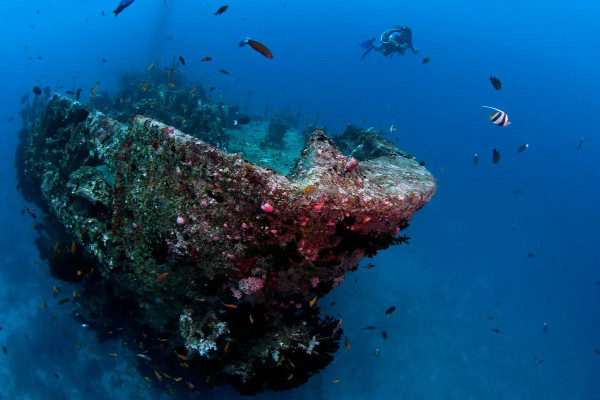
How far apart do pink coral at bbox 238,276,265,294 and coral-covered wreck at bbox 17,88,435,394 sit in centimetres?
1

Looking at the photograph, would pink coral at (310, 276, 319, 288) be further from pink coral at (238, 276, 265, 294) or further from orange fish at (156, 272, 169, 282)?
orange fish at (156, 272, 169, 282)

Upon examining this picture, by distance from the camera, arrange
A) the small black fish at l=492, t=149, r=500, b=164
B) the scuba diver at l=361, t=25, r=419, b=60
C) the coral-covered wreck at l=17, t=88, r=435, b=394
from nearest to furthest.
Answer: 1. the coral-covered wreck at l=17, t=88, r=435, b=394
2. the small black fish at l=492, t=149, r=500, b=164
3. the scuba diver at l=361, t=25, r=419, b=60

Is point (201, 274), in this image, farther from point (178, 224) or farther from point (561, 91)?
point (561, 91)

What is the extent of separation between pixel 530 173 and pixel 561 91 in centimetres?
7652

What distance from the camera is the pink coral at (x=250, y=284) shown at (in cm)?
376

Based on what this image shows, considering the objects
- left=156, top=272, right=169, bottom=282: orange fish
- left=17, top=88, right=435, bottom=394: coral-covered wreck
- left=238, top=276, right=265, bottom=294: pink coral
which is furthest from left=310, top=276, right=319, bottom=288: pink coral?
left=156, top=272, right=169, bottom=282: orange fish

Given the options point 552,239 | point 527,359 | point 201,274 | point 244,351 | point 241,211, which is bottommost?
point 552,239

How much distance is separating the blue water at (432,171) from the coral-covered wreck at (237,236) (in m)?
8.94

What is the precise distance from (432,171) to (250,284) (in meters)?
62.3

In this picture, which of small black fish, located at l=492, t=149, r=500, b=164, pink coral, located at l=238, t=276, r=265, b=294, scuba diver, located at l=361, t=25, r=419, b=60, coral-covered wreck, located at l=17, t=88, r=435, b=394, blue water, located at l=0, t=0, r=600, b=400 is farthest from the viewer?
blue water, located at l=0, t=0, r=600, b=400

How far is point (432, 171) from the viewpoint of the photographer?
59406mm

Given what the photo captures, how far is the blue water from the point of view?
16348mm

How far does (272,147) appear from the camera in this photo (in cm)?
1395

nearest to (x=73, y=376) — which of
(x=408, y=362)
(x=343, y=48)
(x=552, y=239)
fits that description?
(x=408, y=362)
